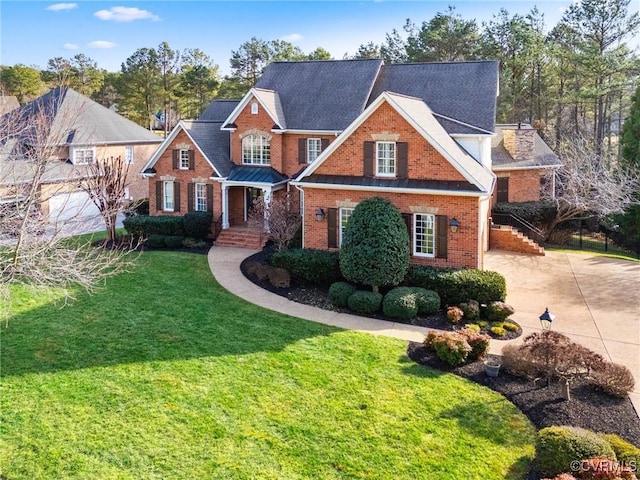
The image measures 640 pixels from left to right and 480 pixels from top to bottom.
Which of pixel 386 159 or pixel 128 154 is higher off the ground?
pixel 128 154

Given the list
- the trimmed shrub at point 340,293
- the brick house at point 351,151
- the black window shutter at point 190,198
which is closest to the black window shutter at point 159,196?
the brick house at point 351,151

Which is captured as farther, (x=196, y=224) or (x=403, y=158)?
(x=196, y=224)

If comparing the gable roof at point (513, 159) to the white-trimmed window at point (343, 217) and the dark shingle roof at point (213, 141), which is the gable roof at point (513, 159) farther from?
the dark shingle roof at point (213, 141)

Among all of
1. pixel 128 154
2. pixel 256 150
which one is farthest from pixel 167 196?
pixel 128 154

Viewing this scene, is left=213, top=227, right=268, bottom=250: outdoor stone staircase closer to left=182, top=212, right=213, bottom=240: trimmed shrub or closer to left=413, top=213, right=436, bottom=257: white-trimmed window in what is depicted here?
left=182, top=212, right=213, bottom=240: trimmed shrub

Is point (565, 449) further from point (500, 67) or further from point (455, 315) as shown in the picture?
point (500, 67)

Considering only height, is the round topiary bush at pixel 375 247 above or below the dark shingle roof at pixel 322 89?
below

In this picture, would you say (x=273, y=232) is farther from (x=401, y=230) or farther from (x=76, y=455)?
(x=76, y=455)
